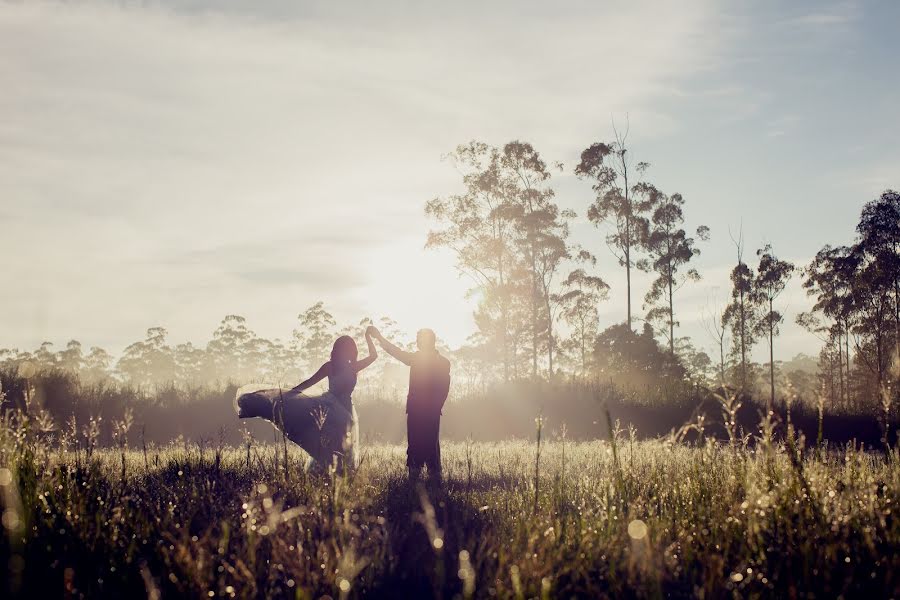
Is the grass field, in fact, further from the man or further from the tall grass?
the man

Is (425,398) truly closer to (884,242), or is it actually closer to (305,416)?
(305,416)

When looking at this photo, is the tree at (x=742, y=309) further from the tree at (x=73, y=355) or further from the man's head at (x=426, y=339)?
the tree at (x=73, y=355)

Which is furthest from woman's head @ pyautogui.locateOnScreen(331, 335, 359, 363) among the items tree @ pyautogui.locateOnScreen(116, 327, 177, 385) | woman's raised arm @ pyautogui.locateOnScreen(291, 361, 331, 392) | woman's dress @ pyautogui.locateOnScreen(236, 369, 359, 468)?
tree @ pyautogui.locateOnScreen(116, 327, 177, 385)

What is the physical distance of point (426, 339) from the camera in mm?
8516

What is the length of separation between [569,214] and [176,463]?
33168 mm

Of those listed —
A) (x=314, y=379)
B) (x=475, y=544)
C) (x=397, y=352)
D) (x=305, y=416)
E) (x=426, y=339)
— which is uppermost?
(x=426, y=339)

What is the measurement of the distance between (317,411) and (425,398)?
1428mm

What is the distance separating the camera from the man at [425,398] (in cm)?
853

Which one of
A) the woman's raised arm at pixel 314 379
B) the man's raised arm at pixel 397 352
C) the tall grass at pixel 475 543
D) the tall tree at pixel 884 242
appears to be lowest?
the tall grass at pixel 475 543

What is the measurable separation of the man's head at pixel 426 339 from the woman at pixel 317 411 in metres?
0.67

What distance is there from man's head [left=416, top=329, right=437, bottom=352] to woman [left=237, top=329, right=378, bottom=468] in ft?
2.19

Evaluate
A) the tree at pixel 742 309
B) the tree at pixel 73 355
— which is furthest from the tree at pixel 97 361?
the tree at pixel 742 309

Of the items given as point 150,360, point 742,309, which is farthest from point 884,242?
point 150,360

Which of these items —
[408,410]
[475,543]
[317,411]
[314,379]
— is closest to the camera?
[475,543]
